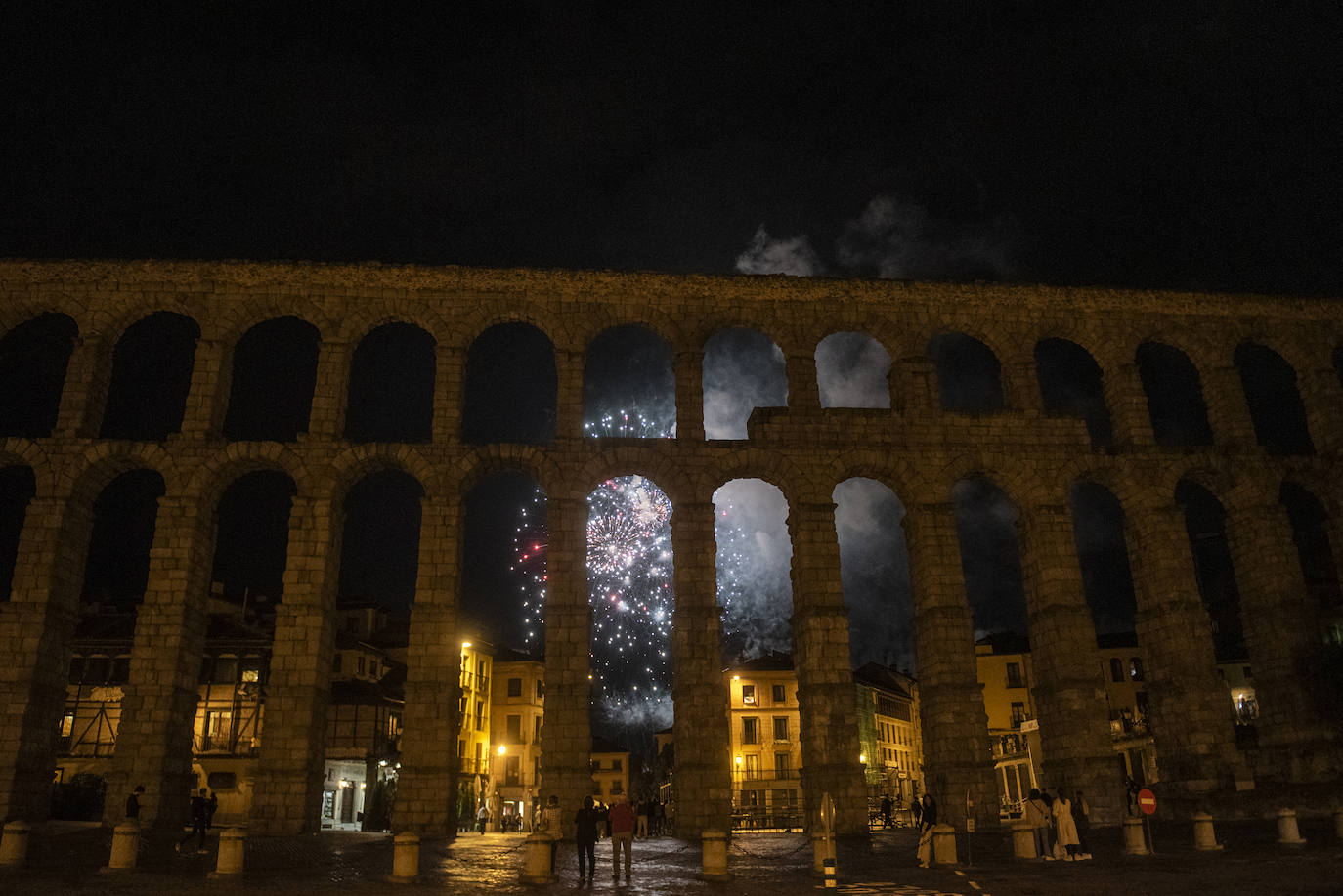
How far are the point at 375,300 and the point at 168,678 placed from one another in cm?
1268

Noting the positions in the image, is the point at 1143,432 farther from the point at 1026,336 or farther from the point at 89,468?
the point at 89,468

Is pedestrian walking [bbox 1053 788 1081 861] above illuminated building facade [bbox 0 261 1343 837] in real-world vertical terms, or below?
below

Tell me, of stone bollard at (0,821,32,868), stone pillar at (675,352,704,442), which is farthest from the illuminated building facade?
stone bollard at (0,821,32,868)

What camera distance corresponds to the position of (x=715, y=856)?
53.1ft

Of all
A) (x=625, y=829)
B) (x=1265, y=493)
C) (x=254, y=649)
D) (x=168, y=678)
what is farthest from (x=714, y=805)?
Result: (x=254, y=649)

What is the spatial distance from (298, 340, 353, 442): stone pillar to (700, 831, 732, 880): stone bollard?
1764 centimetres

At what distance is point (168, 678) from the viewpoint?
25438 millimetres

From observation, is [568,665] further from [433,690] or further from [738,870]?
[738,870]

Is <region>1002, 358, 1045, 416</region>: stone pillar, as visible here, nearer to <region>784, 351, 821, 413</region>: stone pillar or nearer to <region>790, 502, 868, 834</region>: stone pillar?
<region>784, 351, 821, 413</region>: stone pillar

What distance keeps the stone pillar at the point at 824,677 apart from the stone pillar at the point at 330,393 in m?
14.5

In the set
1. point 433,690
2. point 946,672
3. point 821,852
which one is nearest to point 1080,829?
point 821,852

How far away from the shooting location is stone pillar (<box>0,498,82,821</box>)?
24.7 metres

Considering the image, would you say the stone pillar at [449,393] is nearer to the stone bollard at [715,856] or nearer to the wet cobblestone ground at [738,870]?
the wet cobblestone ground at [738,870]

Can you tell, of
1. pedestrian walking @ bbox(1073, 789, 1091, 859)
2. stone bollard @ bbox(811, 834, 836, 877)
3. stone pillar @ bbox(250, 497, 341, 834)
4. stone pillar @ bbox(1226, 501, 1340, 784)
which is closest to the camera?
stone bollard @ bbox(811, 834, 836, 877)
